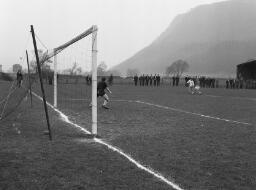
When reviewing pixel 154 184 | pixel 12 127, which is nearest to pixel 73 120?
pixel 12 127

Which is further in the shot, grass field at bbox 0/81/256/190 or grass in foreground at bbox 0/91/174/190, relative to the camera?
grass field at bbox 0/81/256/190

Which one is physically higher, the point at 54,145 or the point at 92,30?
the point at 92,30

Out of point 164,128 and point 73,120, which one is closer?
point 164,128

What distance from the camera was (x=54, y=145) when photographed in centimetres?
998

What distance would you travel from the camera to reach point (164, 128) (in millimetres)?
13711

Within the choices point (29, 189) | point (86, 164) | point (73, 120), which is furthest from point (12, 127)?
point (29, 189)

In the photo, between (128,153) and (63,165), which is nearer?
(63,165)

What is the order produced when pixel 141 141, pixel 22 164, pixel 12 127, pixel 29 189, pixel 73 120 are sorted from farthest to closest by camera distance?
pixel 73 120, pixel 12 127, pixel 141 141, pixel 22 164, pixel 29 189

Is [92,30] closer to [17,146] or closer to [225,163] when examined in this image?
[17,146]

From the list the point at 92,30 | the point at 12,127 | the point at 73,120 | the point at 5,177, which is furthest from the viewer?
the point at 73,120

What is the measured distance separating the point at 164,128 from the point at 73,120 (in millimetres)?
3479

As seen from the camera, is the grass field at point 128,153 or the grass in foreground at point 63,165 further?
→ the grass field at point 128,153

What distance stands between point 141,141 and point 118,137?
0.85m

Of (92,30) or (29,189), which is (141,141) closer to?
(92,30)
